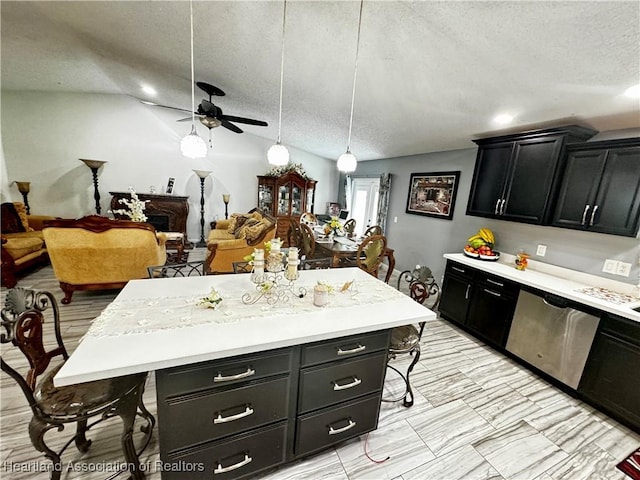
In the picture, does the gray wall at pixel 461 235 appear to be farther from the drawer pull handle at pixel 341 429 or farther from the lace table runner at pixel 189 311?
the drawer pull handle at pixel 341 429

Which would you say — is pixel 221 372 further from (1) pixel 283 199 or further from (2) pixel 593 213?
(1) pixel 283 199

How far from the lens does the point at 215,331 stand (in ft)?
3.94

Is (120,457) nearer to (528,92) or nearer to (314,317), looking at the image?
(314,317)

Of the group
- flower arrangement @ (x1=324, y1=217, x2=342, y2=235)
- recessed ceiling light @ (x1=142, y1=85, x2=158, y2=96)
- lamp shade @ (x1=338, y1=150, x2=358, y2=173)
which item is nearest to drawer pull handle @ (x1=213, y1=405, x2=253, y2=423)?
lamp shade @ (x1=338, y1=150, x2=358, y2=173)

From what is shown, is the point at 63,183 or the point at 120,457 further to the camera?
the point at 63,183

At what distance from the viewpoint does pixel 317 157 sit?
7.06 metres

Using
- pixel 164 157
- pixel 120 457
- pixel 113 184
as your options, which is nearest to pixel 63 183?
pixel 113 184

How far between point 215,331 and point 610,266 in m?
3.34

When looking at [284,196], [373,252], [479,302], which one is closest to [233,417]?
[373,252]

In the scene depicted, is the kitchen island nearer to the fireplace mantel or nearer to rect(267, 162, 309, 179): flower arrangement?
the fireplace mantel

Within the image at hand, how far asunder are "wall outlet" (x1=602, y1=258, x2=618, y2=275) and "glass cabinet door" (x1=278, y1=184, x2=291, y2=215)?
18.5 ft

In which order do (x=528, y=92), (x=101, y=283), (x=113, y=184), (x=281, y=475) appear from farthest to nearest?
1. (x=113, y=184)
2. (x=101, y=283)
3. (x=528, y=92)
4. (x=281, y=475)

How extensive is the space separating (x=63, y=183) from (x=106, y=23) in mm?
4165

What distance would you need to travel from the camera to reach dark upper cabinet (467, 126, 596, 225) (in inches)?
93.7
